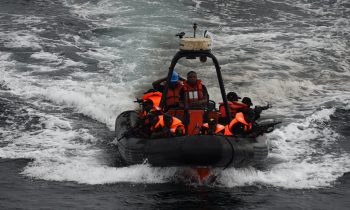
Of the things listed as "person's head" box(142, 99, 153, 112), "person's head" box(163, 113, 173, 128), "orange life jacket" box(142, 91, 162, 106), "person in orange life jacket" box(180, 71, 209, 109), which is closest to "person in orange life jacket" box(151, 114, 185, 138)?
"person's head" box(163, 113, 173, 128)

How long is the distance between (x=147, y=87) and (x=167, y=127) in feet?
19.9

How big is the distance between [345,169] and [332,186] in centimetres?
85

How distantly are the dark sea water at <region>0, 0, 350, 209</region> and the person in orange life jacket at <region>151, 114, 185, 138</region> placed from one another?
22.0 inches

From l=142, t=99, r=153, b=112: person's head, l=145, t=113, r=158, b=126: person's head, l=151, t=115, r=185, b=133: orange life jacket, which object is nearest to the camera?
l=151, t=115, r=185, b=133: orange life jacket

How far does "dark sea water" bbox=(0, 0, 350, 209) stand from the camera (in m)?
8.93

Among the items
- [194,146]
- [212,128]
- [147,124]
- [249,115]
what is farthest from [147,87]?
[194,146]

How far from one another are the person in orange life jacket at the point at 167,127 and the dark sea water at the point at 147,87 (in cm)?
56

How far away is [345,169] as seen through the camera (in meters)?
10.1

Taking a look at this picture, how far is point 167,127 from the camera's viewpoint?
29.9 ft

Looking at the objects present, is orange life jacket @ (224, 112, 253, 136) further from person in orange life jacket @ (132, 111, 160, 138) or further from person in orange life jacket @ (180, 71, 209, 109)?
person in orange life jacket @ (132, 111, 160, 138)

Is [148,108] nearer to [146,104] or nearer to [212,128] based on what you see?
[146,104]

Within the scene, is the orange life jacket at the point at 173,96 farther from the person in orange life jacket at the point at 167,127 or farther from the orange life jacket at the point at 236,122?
the orange life jacket at the point at 236,122

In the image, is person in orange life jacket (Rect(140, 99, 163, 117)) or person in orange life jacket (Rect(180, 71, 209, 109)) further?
person in orange life jacket (Rect(180, 71, 209, 109))

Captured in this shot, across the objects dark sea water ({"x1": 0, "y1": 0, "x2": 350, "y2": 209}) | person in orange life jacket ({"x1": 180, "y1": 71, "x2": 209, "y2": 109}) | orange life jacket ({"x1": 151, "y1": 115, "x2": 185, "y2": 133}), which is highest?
person in orange life jacket ({"x1": 180, "y1": 71, "x2": 209, "y2": 109})
